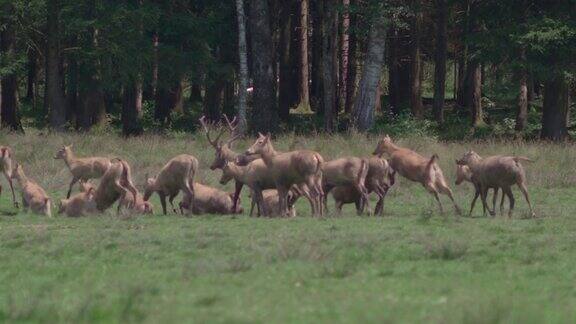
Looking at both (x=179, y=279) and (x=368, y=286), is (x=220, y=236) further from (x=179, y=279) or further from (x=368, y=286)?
(x=368, y=286)

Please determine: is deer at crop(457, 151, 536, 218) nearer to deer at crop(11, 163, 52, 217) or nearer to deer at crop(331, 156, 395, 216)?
deer at crop(331, 156, 395, 216)

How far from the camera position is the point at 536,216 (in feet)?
67.1

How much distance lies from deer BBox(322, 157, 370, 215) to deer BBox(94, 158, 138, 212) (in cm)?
345

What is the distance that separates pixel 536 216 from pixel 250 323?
Answer: 11552 millimetres

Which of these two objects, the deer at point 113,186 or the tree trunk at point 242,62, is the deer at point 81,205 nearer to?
the deer at point 113,186

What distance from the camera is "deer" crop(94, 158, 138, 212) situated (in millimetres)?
21297

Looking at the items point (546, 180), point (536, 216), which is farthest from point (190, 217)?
point (546, 180)

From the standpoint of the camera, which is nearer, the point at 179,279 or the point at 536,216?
the point at 179,279

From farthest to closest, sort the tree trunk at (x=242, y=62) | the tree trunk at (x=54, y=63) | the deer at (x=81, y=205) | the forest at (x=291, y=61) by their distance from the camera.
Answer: the tree trunk at (x=54, y=63), the tree trunk at (x=242, y=62), the forest at (x=291, y=61), the deer at (x=81, y=205)

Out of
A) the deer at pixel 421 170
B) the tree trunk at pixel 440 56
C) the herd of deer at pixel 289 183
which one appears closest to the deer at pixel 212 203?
the herd of deer at pixel 289 183

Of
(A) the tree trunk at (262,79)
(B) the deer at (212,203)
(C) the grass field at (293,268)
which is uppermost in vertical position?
(A) the tree trunk at (262,79)

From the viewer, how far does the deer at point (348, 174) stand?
21188 mm

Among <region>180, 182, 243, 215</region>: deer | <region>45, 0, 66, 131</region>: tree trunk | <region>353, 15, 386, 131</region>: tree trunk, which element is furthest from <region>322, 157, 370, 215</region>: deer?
<region>45, 0, 66, 131</region>: tree trunk

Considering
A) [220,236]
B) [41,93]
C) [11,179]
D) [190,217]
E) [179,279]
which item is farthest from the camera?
[41,93]
